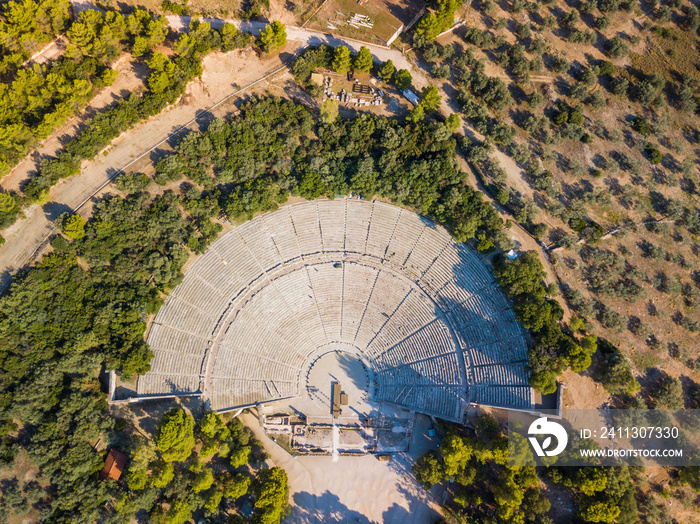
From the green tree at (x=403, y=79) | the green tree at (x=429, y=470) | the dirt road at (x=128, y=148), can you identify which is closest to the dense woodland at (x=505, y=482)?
the green tree at (x=429, y=470)

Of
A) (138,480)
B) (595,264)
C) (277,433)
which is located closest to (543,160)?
(595,264)

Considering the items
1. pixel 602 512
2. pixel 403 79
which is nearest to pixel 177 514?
pixel 602 512

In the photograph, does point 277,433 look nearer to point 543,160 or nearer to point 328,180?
point 328,180

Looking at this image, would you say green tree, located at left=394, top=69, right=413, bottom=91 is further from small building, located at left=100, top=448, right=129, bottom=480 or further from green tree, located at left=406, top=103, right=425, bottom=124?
small building, located at left=100, top=448, right=129, bottom=480

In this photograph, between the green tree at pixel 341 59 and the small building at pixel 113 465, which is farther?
the green tree at pixel 341 59

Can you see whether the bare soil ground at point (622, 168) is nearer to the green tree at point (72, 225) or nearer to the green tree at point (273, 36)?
the green tree at point (273, 36)

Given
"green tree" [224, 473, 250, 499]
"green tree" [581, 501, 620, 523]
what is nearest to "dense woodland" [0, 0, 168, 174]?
"green tree" [224, 473, 250, 499]
